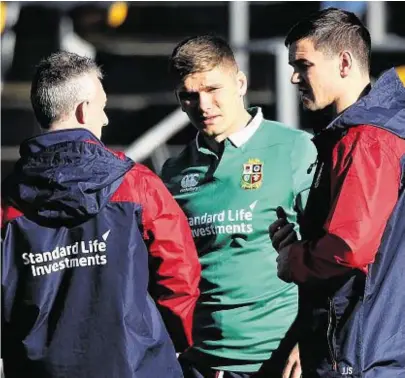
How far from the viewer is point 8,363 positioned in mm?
4090

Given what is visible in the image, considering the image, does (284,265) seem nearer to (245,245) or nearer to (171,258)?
(171,258)

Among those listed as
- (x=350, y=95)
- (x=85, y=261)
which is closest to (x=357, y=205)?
(x=350, y=95)

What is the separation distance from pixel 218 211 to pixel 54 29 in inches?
201

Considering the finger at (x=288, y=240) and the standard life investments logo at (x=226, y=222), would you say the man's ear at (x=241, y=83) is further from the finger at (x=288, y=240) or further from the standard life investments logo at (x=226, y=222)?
the finger at (x=288, y=240)

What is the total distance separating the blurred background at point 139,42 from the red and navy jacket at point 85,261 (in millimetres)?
4524

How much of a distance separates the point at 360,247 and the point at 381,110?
1.52 ft

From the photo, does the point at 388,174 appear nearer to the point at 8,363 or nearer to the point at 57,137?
the point at 57,137

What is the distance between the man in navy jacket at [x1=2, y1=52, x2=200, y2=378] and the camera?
13.0 feet

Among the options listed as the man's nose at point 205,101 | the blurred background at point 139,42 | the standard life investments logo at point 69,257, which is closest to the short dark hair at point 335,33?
the man's nose at point 205,101

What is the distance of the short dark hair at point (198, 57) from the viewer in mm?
4609

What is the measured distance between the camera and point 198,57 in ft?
15.1

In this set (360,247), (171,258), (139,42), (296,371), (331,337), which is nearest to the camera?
(360,247)

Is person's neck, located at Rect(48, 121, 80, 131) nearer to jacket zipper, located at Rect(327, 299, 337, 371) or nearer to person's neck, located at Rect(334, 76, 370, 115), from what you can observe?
person's neck, located at Rect(334, 76, 370, 115)

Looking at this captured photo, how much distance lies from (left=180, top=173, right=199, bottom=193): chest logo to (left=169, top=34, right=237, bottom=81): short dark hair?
1.23ft
